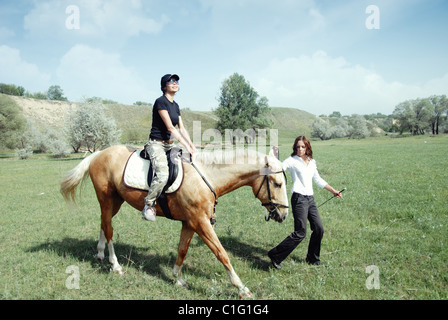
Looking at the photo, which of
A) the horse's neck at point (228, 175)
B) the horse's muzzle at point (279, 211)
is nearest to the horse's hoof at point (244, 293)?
Result: the horse's muzzle at point (279, 211)

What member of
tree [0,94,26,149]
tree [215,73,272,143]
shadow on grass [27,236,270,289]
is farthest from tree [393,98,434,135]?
tree [0,94,26,149]

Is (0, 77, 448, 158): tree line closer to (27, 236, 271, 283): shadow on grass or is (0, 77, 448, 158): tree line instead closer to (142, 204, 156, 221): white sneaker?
(27, 236, 271, 283): shadow on grass

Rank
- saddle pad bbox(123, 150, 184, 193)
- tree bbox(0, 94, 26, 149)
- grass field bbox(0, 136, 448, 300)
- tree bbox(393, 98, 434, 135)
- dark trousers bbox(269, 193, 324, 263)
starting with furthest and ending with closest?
tree bbox(393, 98, 434, 135) < tree bbox(0, 94, 26, 149) < dark trousers bbox(269, 193, 324, 263) < saddle pad bbox(123, 150, 184, 193) < grass field bbox(0, 136, 448, 300)

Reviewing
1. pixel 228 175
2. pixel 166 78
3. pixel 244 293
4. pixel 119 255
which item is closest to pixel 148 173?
pixel 228 175

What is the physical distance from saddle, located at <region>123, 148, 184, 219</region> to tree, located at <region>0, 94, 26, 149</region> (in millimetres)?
57325

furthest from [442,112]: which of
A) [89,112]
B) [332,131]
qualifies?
[89,112]

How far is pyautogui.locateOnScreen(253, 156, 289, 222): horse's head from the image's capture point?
15.5 feet

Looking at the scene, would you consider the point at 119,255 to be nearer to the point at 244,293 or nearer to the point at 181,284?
the point at 181,284

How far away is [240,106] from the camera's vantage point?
63.8 meters

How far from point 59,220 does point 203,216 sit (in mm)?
7348

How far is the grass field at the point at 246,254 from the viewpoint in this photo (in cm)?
449

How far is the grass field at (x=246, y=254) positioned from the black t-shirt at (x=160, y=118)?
117 inches

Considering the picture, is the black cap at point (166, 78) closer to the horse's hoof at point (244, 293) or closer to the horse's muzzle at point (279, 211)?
the horse's muzzle at point (279, 211)
